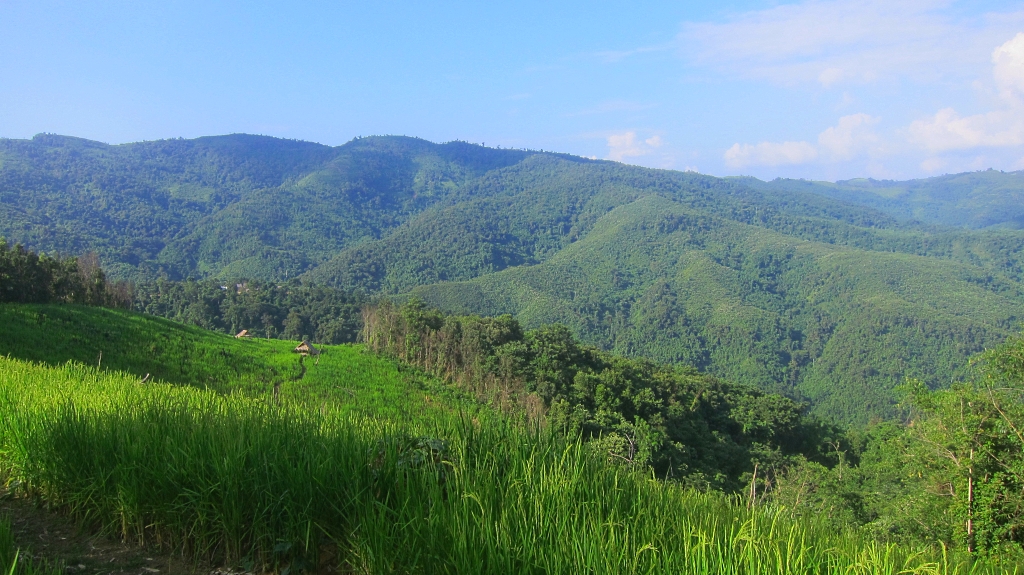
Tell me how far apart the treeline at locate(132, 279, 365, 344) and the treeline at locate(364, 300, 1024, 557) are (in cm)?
2395

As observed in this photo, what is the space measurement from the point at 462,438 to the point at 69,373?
25.3ft

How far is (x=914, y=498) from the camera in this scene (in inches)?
642

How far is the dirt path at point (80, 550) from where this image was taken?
11.5 ft

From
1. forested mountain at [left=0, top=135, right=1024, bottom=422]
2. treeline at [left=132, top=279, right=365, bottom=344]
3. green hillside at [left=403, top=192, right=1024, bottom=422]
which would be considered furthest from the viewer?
forested mountain at [left=0, top=135, right=1024, bottom=422]

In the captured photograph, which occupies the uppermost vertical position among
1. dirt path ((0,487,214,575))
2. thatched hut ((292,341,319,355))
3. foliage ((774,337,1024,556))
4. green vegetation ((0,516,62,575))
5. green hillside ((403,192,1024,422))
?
green vegetation ((0,516,62,575))

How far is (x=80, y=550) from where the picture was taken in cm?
375

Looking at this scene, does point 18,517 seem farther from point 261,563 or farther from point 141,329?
point 141,329

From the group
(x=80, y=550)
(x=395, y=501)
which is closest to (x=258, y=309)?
(x=80, y=550)

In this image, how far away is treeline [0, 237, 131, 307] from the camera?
107 ft

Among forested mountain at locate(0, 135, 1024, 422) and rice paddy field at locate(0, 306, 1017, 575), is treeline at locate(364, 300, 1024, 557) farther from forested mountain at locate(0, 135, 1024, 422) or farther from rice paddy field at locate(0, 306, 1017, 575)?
forested mountain at locate(0, 135, 1024, 422)

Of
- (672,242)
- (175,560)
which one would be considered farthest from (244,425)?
(672,242)

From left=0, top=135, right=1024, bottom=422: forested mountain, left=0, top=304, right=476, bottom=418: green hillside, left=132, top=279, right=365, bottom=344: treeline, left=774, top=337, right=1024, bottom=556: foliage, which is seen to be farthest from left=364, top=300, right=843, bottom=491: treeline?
left=0, top=135, right=1024, bottom=422: forested mountain

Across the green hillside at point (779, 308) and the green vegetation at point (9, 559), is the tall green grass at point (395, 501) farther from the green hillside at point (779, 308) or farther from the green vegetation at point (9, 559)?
A: the green hillside at point (779, 308)

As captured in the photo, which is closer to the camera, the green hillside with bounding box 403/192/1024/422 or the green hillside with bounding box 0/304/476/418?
the green hillside with bounding box 0/304/476/418
